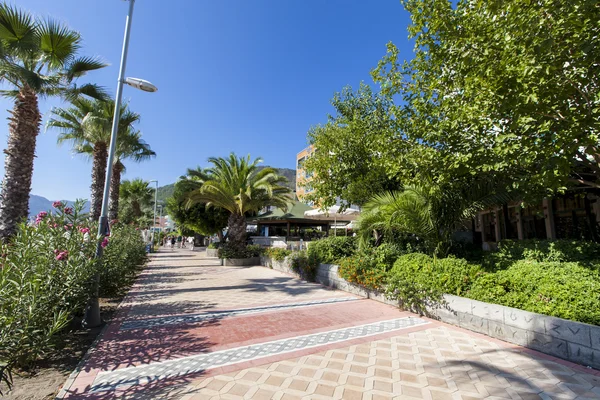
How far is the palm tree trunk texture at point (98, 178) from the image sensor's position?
491 inches

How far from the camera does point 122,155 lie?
635 inches

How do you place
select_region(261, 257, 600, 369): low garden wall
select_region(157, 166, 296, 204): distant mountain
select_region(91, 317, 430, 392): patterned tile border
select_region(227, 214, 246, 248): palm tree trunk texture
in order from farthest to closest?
select_region(157, 166, 296, 204): distant mountain < select_region(227, 214, 246, 248): palm tree trunk texture < select_region(261, 257, 600, 369): low garden wall < select_region(91, 317, 430, 392): patterned tile border

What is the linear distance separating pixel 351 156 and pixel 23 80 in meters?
9.37

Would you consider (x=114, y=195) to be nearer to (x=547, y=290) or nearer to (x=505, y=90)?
(x=505, y=90)

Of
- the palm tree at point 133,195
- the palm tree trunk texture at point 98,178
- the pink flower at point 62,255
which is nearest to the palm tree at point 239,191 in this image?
the palm tree trunk texture at point 98,178

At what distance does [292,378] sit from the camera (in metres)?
3.47

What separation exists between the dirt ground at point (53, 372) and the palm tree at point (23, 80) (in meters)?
3.85

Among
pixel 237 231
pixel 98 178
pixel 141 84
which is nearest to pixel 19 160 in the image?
pixel 141 84

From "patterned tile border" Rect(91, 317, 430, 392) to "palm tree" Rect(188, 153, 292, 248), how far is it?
1100 cm

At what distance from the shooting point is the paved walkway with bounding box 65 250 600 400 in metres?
3.17

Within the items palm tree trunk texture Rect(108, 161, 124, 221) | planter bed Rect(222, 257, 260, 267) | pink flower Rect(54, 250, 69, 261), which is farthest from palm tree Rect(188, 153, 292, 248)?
pink flower Rect(54, 250, 69, 261)

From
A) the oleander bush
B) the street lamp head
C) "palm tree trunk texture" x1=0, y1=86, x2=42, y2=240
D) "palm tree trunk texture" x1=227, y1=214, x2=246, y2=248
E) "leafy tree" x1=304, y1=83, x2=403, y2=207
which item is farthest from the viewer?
"palm tree trunk texture" x1=227, y1=214, x2=246, y2=248

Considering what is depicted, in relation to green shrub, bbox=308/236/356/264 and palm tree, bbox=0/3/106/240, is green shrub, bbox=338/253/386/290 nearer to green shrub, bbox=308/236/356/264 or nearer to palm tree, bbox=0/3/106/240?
green shrub, bbox=308/236/356/264

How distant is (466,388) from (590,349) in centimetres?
182
